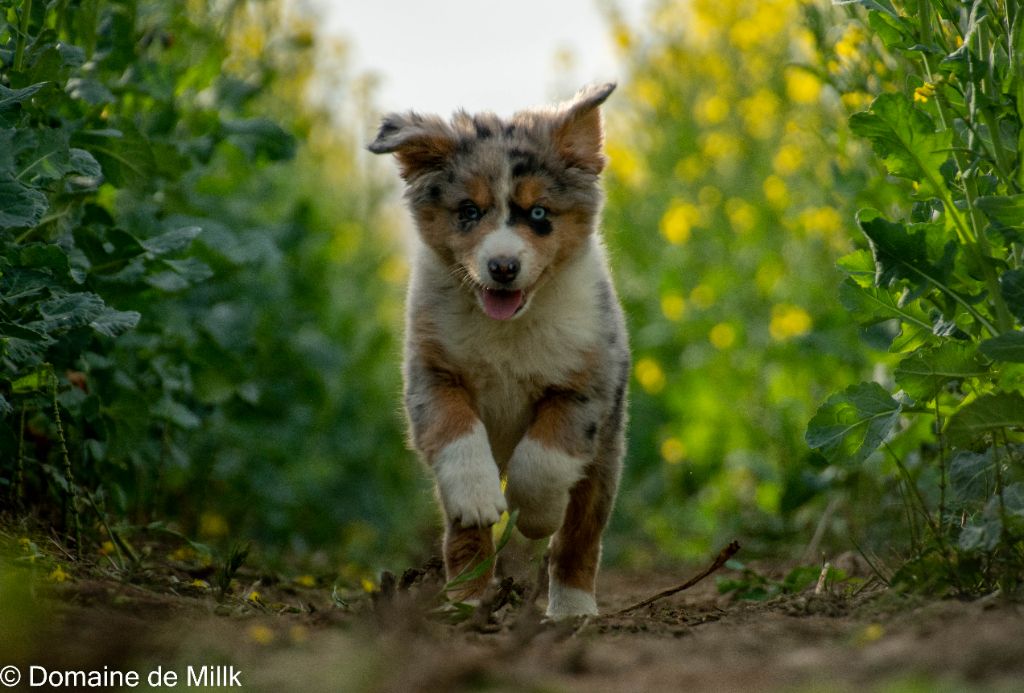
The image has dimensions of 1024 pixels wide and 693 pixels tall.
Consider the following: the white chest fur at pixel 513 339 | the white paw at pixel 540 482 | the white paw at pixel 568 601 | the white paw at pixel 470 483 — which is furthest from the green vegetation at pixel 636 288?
the white paw at pixel 470 483

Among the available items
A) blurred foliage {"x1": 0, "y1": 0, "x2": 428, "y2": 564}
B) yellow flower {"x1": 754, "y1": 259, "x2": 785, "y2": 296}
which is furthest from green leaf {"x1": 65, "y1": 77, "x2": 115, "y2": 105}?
yellow flower {"x1": 754, "y1": 259, "x2": 785, "y2": 296}

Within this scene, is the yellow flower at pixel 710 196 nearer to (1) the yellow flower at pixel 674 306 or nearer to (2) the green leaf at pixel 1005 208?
(1) the yellow flower at pixel 674 306

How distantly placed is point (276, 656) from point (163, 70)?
3.01 meters

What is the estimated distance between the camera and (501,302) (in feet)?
13.4

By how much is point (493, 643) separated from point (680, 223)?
5.63 meters

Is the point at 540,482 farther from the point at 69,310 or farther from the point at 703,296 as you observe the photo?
the point at 703,296

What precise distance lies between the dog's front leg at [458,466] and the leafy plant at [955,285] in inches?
38.6

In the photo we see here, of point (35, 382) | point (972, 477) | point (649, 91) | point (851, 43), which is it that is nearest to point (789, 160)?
point (649, 91)

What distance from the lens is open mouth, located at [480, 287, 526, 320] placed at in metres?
4.07

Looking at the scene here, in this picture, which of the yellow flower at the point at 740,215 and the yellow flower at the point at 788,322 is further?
the yellow flower at the point at 740,215

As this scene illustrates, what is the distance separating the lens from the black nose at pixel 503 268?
3.95 meters

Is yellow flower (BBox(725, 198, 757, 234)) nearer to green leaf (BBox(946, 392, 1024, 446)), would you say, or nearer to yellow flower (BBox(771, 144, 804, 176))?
yellow flower (BBox(771, 144, 804, 176))

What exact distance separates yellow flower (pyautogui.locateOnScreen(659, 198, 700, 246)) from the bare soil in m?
4.89

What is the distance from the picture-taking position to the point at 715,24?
344 inches
